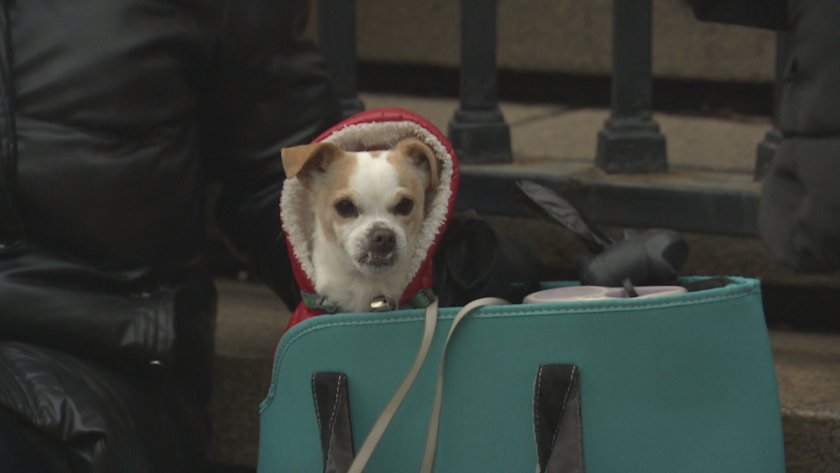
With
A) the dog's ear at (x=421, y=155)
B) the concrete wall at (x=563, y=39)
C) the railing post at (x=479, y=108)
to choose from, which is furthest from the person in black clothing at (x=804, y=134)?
the concrete wall at (x=563, y=39)

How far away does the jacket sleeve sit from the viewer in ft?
6.77

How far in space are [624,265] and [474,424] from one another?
1.06 ft

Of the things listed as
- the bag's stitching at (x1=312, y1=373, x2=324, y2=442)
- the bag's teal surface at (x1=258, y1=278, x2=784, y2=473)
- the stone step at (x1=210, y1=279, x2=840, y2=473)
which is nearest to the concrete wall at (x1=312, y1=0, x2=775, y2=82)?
the stone step at (x1=210, y1=279, x2=840, y2=473)

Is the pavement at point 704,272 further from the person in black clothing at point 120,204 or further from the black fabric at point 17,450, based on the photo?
the black fabric at point 17,450

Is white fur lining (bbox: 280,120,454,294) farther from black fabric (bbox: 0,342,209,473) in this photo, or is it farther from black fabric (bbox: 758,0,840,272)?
black fabric (bbox: 758,0,840,272)

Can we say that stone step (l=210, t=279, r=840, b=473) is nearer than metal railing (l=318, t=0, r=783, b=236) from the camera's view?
Yes

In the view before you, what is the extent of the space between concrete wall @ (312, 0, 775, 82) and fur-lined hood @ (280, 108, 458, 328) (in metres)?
1.49

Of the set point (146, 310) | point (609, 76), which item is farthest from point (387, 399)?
point (609, 76)

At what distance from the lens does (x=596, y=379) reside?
5.42 feet

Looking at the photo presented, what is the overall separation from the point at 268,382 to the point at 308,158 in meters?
0.63

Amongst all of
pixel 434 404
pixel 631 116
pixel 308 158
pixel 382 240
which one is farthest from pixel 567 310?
pixel 631 116

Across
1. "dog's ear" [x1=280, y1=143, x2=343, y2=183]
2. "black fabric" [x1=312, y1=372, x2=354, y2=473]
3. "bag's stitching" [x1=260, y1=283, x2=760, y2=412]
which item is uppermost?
"dog's ear" [x1=280, y1=143, x2=343, y2=183]

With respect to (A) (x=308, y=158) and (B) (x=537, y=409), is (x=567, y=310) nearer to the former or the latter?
(B) (x=537, y=409)

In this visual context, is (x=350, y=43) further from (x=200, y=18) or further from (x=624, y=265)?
(x=624, y=265)
